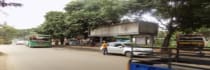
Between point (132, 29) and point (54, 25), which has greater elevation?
point (54, 25)

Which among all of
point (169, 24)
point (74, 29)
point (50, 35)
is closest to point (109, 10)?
point (169, 24)

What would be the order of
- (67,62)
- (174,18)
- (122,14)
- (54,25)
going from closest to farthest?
1. (67,62)
2. (174,18)
3. (122,14)
4. (54,25)

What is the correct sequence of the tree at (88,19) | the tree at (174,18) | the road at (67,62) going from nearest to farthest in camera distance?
the road at (67,62) → the tree at (174,18) → the tree at (88,19)

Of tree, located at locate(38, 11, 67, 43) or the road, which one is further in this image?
tree, located at locate(38, 11, 67, 43)

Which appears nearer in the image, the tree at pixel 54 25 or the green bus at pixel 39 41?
the green bus at pixel 39 41

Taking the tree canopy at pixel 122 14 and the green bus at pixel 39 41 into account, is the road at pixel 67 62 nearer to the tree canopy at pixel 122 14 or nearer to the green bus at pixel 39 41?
the tree canopy at pixel 122 14

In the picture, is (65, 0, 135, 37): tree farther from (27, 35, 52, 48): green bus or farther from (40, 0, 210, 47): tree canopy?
(27, 35, 52, 48): green bus

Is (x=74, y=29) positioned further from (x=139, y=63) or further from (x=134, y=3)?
(x=139, y=63)

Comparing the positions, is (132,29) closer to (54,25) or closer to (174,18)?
(174,18)

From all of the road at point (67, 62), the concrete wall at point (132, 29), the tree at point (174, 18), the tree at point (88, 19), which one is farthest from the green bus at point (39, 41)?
the tree at point (174, 18)

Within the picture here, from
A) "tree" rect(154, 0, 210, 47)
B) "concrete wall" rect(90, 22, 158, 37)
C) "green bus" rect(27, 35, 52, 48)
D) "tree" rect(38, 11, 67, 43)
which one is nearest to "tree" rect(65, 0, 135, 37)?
"concrete wall" rect(90, 22, 158, 37)

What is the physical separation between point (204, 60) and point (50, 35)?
4621 centimetres

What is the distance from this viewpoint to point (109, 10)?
87.8 feet

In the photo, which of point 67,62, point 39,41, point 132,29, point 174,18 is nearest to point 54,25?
point 39,41
